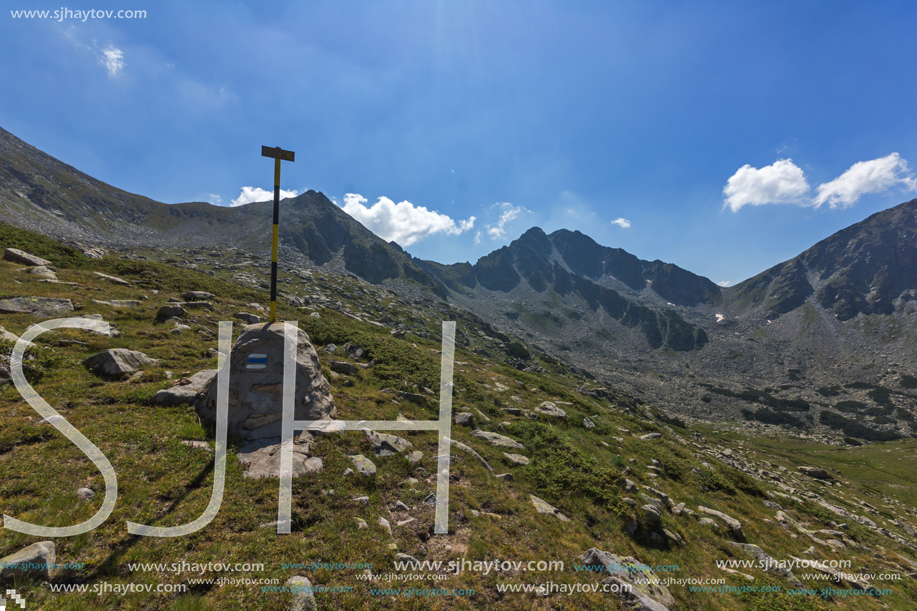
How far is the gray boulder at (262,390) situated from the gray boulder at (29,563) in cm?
496

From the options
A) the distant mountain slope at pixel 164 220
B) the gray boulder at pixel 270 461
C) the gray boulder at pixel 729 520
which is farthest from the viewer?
the distant mountain slope at pixel 164 220

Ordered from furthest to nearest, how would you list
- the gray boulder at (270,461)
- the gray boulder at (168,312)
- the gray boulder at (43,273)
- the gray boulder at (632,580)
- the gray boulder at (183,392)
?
the gray boulder at (43,273) → the gray boulder at (168,312) → the gray boulder at (183,392) → the gray boulder at (270,461) → the gray boulder at (632,580)

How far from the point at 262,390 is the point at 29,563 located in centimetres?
618

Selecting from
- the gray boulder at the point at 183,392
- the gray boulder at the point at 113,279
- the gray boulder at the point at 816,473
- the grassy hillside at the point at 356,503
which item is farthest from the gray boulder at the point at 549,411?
the gray boulder at the point at 816,473

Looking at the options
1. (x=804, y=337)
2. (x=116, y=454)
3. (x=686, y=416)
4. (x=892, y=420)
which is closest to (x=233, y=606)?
(x=116, y=454)

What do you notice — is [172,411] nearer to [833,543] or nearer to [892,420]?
[833,543]

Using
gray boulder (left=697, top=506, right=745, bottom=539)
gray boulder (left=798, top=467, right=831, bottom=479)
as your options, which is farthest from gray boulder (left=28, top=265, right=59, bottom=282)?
gray boulder (left=798, top=467, right=831, bottom=479)

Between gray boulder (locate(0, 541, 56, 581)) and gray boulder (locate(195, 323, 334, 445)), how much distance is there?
4.96m

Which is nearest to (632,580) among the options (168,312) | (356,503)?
(356,503)

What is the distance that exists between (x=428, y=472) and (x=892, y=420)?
500ft

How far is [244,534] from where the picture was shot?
7.02 m

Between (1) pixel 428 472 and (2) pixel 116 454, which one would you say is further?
(1) pixel 428 472

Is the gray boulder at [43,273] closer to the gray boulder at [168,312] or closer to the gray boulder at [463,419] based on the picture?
the gray boulder at [168,312]

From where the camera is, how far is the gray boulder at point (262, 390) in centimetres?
1059
